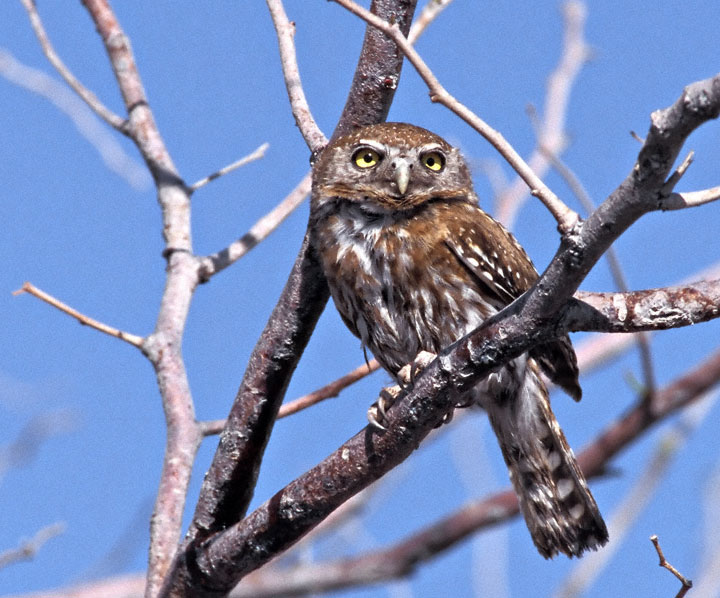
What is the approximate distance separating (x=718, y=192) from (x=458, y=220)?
210cm

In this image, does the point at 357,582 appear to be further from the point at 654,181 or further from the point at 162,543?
the point at 654,181

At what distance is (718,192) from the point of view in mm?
2275

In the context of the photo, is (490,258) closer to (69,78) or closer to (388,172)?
(388,172)

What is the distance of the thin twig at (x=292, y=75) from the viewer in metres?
4.13

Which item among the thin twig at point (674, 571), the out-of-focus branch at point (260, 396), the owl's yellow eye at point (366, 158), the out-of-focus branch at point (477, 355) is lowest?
the thin twig at point (674, 571)

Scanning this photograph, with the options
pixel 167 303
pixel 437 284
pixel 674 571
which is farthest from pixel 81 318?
pixel 674 571

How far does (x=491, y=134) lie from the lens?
8.11 feet

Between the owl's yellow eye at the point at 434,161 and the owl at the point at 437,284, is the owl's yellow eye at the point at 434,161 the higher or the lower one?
the higher one

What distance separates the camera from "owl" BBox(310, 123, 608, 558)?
413cm

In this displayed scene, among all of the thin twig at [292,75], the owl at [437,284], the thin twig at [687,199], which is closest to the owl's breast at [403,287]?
the owl at [437,284]

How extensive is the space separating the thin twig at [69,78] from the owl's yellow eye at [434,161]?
4.97 ft

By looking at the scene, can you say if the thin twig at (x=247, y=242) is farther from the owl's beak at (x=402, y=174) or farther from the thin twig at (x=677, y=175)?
the thin twig at (x=677, y=175)

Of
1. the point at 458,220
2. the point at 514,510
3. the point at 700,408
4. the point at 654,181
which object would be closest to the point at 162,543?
the point at 458,220

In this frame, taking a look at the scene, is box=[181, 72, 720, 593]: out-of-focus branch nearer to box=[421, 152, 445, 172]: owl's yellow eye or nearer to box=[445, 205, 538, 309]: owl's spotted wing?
box=[445, 205, 538, 309]: owl's spotted wing
